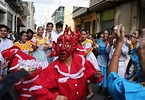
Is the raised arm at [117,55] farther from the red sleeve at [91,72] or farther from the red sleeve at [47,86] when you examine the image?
the red sleeve at [91,72]

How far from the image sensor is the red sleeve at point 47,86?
2.68 meters

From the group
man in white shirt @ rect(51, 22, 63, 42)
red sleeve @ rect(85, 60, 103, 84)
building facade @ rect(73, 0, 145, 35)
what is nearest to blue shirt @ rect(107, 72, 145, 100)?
red sleeve @ rect(85, 60, 103, 84)

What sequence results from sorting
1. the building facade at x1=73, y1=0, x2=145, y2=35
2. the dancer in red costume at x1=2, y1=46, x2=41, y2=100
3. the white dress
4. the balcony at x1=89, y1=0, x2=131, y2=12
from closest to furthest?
1. the dancer in red costume at x1=2, y1=46, x2=41, y2=100
2. the white dress
3. the building facade at x1=73, y1=0, x2=145, y2=35
4. the balcony at x1=89, y1=0, x2=131, y2=12

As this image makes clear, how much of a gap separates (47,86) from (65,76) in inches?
9.4

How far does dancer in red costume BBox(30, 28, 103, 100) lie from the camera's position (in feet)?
8.99

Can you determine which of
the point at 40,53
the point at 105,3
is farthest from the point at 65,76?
the point at 105,3

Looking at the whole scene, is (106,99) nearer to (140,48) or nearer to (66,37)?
(66,37)

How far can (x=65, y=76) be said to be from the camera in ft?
9.34

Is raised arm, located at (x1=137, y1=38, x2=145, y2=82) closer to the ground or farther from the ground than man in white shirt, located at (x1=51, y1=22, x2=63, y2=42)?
closer to the ground

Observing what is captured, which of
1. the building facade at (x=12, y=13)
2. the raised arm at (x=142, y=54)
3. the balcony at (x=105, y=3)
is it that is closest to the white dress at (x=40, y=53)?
the raised arm at (x=142, y=54)

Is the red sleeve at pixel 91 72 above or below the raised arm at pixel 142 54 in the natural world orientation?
below

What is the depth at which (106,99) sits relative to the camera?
601 centimetres

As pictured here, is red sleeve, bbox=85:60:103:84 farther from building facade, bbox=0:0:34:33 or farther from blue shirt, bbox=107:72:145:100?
building facade, bbox=0:0:34:33

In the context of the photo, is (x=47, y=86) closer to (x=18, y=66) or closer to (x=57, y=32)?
(x=18, y=66)
